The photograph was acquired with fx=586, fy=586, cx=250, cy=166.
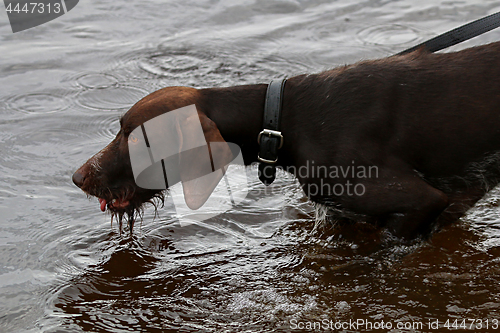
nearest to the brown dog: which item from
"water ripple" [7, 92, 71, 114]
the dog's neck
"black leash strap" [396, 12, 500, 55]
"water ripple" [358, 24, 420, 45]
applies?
the dog's neck

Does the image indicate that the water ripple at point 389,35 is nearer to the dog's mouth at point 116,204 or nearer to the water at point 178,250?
the water at point 178,250

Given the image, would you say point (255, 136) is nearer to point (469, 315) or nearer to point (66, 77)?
point (469, 315)

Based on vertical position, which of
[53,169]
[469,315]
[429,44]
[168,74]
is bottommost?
[469,315]

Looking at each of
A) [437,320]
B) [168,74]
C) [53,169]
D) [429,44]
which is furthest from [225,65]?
[437,320]

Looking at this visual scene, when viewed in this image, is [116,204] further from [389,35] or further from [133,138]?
[389,35]

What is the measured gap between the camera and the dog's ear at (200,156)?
3.50 metres

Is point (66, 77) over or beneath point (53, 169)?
over

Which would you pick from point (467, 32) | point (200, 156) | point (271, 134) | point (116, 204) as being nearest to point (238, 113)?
point (271, 134)

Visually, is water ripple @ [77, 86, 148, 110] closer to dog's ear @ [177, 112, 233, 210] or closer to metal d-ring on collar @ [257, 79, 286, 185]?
dog's ear @ [177, 112, 233, 210]

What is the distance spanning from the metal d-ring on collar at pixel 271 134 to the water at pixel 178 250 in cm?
73

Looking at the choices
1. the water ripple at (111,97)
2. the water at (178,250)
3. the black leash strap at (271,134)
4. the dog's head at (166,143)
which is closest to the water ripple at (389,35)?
the water at (178,250)

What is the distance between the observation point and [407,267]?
390 cm

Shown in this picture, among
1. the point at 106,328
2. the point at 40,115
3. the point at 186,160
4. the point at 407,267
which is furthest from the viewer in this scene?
the point at 40,115

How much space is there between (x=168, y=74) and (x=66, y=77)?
118cm
